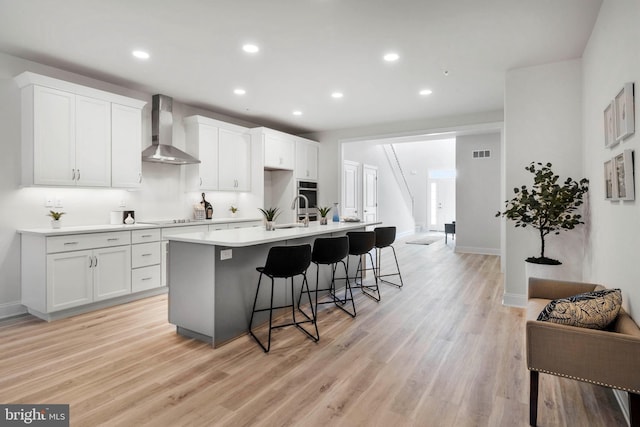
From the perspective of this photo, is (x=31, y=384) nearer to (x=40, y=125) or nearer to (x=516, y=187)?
(x=40, y=125)

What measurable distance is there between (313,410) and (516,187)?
3.46 m

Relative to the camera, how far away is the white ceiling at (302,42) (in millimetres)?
2738

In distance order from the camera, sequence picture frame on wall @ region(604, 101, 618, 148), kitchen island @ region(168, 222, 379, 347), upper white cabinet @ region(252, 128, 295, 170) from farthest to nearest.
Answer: upper white cabinet @ region(252, 128, 295, 170)
kitchen island @ region(168, 222, 379, 347)
picture frame on wall @ region(604, 101, 618, 148)

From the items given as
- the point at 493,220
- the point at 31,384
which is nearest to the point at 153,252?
the point at 31,384

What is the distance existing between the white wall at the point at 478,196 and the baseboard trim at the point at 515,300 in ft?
13.4

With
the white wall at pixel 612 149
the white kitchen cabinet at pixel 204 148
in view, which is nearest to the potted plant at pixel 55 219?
the white kitchen cabinet at pixel 204 148

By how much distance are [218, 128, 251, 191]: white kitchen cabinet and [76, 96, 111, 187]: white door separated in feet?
5.67

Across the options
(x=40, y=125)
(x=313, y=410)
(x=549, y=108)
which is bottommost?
(x=313, y=410)

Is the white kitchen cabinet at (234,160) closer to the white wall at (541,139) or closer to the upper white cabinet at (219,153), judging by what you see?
the upper white cabinet at (219,153)

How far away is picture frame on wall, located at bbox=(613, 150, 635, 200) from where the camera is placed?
202 cm

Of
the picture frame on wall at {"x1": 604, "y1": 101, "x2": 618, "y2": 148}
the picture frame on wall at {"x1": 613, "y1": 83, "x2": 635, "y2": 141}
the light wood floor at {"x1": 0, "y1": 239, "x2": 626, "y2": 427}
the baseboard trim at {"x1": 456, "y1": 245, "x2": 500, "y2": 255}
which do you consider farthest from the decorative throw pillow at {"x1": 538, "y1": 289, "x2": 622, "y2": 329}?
the baseboard trim at {"x1": 456, "y1": 245, "x2": 500, "y2": 255}

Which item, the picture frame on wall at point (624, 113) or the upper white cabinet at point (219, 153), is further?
the upper white cabinet at point (219, 153)

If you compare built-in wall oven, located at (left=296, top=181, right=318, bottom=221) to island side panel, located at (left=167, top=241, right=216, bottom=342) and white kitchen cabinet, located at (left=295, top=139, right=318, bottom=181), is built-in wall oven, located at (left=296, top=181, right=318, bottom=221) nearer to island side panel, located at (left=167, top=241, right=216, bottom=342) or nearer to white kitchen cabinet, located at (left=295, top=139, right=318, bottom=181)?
white kitchen cabinet, located at (left=295, top=139, right=318, bottom=181)

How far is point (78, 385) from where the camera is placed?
7.49 feet
